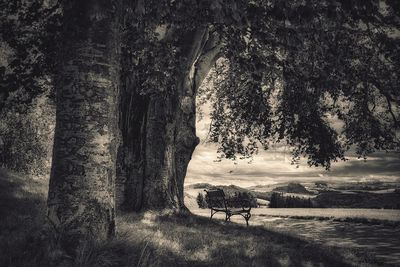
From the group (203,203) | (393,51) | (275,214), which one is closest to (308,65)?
(393,51)

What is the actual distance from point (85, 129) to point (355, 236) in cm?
988

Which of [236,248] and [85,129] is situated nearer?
[85,129]

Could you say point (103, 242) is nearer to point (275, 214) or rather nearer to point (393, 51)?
point (393, 51)

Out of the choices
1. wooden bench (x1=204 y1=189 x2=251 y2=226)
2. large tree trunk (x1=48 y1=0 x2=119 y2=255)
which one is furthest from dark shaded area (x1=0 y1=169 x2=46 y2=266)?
wooden bench (x1=204 y1=189 x2=251 y2=226)

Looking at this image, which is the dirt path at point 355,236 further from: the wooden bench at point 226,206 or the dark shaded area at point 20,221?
the dark shaded area at point 20,221

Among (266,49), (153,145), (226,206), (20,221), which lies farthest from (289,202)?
(20,221)

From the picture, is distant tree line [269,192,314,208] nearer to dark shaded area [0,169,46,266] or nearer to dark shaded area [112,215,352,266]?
dark shaded area [112,215,352,266]

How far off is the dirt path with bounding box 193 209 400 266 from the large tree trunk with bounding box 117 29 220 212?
11.0ft

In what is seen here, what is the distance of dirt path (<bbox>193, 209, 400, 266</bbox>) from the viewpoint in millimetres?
9461

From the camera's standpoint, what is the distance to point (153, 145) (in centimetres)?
1065

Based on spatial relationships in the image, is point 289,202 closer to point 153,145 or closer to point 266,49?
point 153,145

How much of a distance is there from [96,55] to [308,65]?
5285mm

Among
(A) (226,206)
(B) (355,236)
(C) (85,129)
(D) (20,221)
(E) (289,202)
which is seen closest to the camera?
(C) (85,129)

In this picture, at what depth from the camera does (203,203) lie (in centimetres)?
2295
